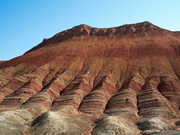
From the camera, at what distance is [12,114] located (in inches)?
1860

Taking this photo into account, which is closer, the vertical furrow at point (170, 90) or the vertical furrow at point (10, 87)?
the vertical furrow at point (170, 90)

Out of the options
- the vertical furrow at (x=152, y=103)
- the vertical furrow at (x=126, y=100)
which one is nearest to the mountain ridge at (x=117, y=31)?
the vertical furrow at (x=126, y=100)

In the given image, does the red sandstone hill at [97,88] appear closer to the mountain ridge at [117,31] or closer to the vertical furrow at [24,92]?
the vertical furrow at [24,92]

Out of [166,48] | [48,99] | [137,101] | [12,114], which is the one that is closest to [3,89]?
[48,99]

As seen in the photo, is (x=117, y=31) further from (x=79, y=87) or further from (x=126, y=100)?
(x=126, y=100)

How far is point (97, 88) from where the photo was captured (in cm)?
7088

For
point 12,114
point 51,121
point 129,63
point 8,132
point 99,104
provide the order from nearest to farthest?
point 8,132 < point 51,121 < point 12,114 < point 99,104 < point 129,63

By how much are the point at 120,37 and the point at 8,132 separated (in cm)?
9693

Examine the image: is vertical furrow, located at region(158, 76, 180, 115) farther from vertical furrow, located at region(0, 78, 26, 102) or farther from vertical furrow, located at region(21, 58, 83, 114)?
vertical furrow, located at region(0, 78, 26, 102)

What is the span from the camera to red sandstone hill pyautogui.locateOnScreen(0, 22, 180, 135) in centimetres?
4525

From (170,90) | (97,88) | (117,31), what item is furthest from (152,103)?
(117,31)

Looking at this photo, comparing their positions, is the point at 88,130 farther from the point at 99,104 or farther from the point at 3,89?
the point at 3,89

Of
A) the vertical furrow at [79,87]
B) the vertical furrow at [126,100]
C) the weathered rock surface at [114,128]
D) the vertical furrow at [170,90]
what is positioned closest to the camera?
the weathered rock surface at [114,128]

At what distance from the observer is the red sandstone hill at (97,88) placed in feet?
148
